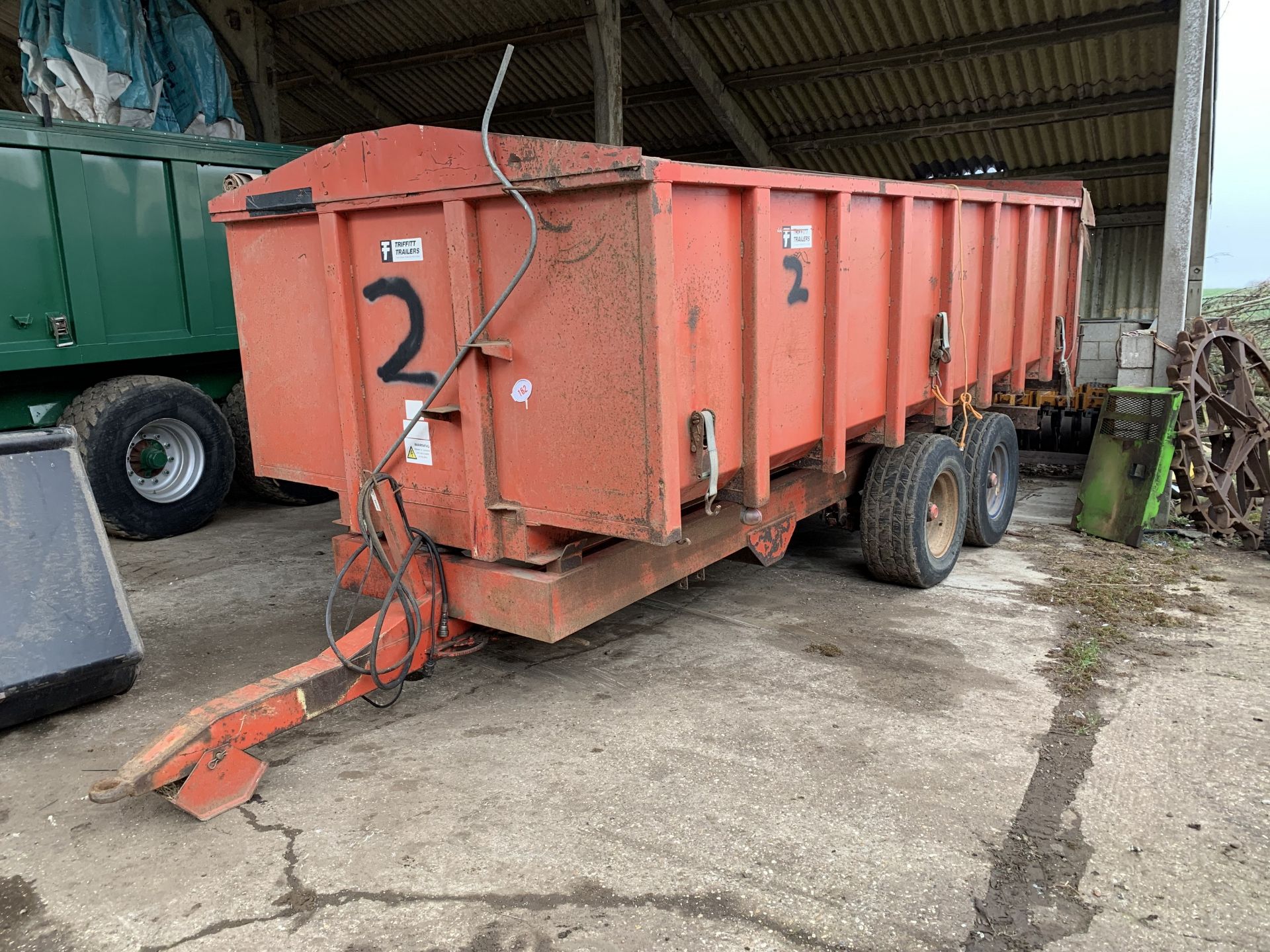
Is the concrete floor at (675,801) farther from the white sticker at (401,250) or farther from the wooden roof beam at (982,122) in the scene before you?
the wooden roof beam at (982,122)

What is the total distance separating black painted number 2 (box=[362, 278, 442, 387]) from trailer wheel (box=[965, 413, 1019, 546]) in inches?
146

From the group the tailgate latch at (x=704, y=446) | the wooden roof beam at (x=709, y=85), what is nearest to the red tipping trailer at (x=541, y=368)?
the tailgate latch at (x=704, y=446)

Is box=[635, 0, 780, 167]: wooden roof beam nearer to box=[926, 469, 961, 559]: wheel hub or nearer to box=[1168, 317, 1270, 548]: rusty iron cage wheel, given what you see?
box=[1168, 317, 1270, 548]: rusty iron cage wheel

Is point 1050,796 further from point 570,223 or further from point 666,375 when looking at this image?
point 570,223

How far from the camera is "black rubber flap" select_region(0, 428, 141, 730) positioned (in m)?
3.77

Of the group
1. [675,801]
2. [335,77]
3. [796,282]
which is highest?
[335,77]

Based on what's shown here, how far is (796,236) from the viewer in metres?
3.95

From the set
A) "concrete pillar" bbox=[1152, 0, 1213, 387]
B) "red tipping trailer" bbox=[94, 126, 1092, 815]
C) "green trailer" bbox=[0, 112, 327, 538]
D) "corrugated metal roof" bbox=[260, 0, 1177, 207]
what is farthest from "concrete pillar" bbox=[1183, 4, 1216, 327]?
"green trailer" bbox=[0, 112, 327, 538]

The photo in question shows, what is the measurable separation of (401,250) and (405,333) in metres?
0.33

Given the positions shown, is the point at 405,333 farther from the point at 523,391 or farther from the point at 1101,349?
the point at 1101,349

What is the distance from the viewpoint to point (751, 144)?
39.0 ft

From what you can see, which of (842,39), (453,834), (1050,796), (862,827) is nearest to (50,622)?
(453,834)

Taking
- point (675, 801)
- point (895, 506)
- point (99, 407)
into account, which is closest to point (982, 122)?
point (895, 506)

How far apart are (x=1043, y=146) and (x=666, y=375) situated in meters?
10.0
